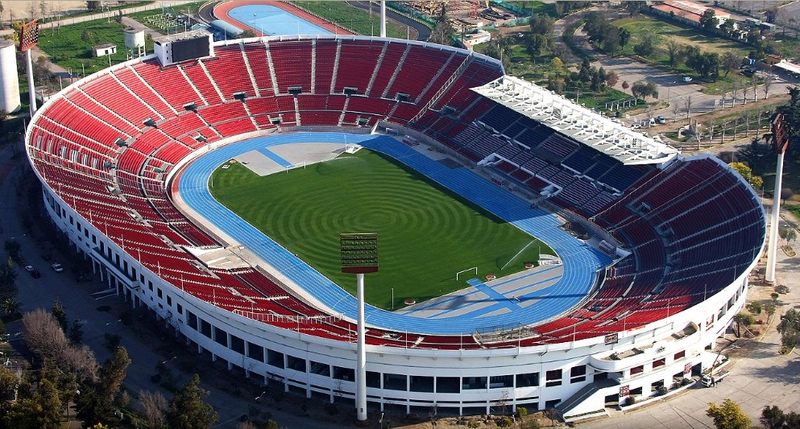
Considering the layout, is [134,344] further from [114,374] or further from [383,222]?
[383,222]

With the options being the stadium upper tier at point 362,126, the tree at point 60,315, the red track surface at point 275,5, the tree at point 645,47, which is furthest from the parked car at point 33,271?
the tree at point 645,47

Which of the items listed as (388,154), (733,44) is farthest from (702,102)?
→ (388,154)

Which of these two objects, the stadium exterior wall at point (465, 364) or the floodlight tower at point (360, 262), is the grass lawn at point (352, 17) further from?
the floodlight tower at point (360, 262)

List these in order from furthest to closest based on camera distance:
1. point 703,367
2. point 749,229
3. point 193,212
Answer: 1. point 193,212
2. point 749,229
3. point 703,367

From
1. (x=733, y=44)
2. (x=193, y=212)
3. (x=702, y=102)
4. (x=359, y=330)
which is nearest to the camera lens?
(x=359, y=330)

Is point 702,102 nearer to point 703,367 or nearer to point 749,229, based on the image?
point 749,229

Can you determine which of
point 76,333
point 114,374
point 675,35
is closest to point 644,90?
point 675,35

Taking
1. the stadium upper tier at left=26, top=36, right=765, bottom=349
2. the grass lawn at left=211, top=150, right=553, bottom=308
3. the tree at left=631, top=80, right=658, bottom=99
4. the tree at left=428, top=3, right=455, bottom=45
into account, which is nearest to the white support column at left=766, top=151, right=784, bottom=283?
the stadium upper tier at left=26, top=36, right=765, bottom=349

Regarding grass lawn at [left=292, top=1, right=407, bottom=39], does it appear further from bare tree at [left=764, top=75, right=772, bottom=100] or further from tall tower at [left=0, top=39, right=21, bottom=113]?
tall tower at [left=0, top=39, right=21, bottom=113]
